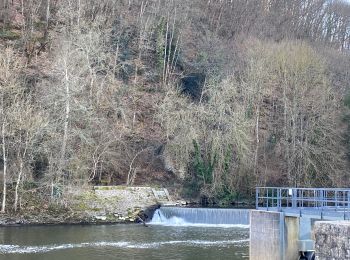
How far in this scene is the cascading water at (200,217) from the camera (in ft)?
106

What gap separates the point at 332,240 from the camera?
9.34m

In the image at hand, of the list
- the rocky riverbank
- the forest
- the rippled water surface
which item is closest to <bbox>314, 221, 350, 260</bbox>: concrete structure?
the rippled water surface

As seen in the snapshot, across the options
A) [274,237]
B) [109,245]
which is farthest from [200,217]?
[274,237]

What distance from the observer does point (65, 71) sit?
36.8 m

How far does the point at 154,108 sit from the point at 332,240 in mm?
38496

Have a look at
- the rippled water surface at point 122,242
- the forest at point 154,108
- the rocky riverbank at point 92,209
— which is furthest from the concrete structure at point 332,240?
the forest at point 154,108

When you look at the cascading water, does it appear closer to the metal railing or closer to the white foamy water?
the metal railing

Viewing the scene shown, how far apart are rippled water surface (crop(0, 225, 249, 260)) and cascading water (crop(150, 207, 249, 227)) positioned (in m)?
1.16

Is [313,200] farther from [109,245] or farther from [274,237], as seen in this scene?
[109,245]

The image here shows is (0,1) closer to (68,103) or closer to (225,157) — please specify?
(68,103)

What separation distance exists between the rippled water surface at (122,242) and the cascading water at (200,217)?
1.16 metres

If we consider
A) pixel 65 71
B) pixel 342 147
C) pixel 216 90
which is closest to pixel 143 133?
pixel 216 90

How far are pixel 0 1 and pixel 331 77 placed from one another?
3250 centimetres

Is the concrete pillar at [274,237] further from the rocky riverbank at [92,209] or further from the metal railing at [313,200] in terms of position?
the rocky riverbank at [92,209]
